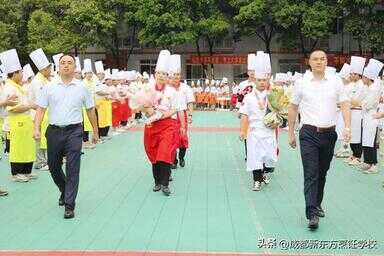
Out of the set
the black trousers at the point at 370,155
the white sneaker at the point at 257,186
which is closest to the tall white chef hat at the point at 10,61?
the white sneaker at the point at 257,186

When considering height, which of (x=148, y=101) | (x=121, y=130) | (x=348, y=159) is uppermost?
(x=148, y=101)

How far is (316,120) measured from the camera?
678cm

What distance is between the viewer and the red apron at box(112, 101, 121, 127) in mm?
Answer: 17567

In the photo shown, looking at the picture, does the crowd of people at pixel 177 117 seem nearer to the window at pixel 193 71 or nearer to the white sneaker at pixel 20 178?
the white sneaker at pixel 20 178

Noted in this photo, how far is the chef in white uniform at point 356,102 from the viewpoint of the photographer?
1123cm

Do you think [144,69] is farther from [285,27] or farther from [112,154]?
[112,154]

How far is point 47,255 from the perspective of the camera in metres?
5.85

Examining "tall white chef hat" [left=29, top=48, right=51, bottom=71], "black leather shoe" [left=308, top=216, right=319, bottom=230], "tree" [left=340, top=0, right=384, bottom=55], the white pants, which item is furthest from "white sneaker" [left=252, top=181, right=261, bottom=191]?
"tree" [left=340, top=0, right=384, bottom=55]

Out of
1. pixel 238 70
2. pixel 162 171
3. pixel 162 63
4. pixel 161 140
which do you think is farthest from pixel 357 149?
pixel 238 70

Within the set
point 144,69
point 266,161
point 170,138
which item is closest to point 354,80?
point 266,161

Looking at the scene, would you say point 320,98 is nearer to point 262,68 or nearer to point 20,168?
point 262,68

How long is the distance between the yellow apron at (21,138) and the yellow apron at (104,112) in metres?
5.55

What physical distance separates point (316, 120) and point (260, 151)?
8.38ft

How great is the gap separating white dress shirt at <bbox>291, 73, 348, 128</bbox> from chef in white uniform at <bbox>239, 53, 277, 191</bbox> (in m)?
2.40
